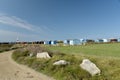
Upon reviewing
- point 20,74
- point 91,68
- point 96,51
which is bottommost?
point 20,74

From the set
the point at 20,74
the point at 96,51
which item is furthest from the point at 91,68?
the point at 96,51

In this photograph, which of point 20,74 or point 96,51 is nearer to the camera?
point 20,74

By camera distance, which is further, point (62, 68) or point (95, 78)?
point (62, 68)

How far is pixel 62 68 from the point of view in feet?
40.7

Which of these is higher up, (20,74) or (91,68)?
(91,68)

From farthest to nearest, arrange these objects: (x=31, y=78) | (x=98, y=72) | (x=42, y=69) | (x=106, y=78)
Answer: (x=42, y=69) → (x=31, y=78) → (x=98, y=72) → (x=106, y=78)

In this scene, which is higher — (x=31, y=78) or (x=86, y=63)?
(x=86, y=63)

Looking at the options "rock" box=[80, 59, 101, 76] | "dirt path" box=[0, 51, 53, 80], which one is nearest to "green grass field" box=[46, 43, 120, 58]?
"rock" box=[80, 59, 101, 76]

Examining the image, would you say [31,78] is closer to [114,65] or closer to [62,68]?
[62,68]

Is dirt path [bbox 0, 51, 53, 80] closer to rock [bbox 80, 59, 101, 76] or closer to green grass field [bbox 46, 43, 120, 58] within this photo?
rock [bbox 80, 59, 101, 76]

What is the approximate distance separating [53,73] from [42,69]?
195 centimetres

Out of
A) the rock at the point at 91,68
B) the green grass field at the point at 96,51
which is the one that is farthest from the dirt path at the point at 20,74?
the green grass field at the point at 96,51

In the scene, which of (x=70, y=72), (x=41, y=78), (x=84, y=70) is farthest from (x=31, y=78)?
(x=84, y=70)

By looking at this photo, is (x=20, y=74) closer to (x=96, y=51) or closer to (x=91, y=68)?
(x=91, y=68)
